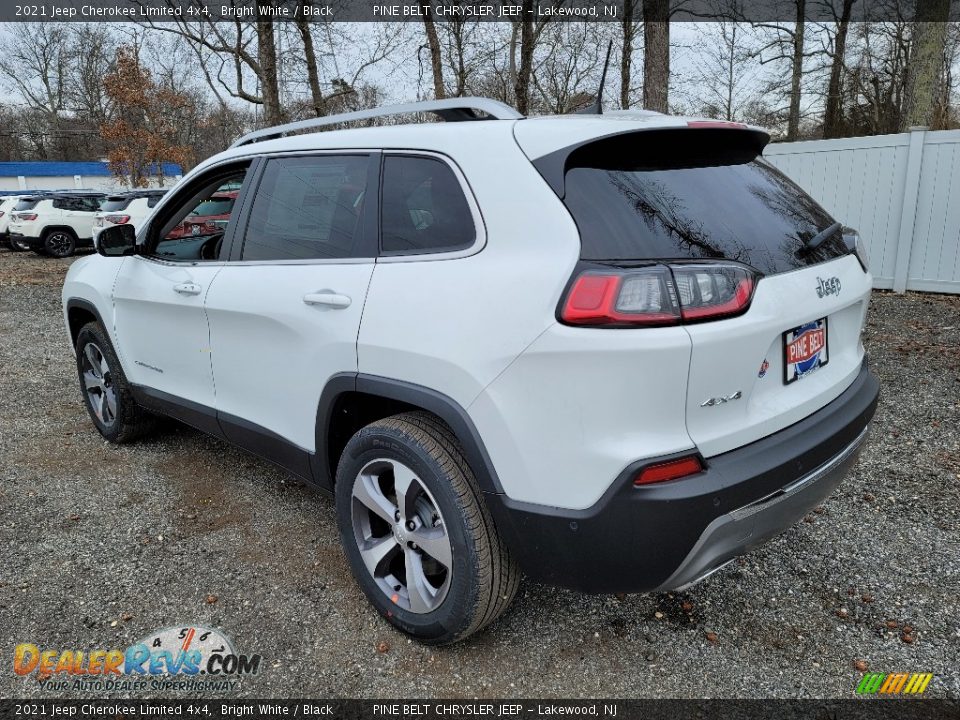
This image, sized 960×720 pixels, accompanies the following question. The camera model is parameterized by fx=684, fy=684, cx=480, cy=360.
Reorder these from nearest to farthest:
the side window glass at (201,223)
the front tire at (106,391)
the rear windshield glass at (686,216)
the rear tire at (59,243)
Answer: the rear windshield glass at (686,216) → the side window glass at (201,223) → the front tire at (106,391) → the rear tire at (59,243)

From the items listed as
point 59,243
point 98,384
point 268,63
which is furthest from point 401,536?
point 59,243

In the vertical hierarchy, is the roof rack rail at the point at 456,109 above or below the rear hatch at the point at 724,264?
above

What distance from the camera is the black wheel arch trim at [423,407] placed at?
6.82 feet

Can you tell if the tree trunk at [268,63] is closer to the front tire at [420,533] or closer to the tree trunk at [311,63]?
the tree trunk at [311,63]

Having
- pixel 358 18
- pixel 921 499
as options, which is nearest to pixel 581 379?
pixel 921 499

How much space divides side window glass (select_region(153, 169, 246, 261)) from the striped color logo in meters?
3.15

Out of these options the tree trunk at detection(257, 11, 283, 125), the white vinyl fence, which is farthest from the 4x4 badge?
the tree trunk at detection(257, 11, 283, 125)

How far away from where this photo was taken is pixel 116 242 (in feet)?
12.2

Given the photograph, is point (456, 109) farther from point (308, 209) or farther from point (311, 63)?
point (311, 63)

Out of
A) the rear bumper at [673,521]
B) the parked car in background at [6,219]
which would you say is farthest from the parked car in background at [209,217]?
the parked car in background at [6,219]

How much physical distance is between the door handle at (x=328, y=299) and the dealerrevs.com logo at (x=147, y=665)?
1294 millimetres

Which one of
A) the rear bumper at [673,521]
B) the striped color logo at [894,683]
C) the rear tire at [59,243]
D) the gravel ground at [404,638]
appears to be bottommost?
the striped color logo at [894,683]

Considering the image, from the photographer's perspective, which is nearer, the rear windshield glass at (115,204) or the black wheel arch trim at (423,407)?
the black wheel arch trim at (423,407)

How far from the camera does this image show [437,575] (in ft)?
8.20
